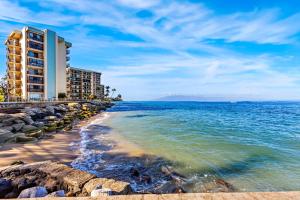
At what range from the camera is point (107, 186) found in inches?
298

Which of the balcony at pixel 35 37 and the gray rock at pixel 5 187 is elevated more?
the balcony at pixel 35 37

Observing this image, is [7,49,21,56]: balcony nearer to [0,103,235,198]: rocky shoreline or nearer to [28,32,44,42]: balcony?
[28,32,44,42]: balcony

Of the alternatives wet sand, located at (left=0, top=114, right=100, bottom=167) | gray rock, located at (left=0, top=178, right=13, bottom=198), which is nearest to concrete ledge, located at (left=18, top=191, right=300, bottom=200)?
gray rock, located at (left=0, top=178, right=13, bottom=198)

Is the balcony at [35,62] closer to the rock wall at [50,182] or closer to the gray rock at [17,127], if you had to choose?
the gray rock at [17,127]

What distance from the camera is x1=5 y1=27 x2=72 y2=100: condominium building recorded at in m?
57.8

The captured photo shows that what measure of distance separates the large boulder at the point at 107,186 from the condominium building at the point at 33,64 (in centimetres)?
5727

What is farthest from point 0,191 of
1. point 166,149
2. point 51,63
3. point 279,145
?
point 51,63

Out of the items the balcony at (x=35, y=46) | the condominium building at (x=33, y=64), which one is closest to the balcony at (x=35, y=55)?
the condominium building at (x=33, y=64)

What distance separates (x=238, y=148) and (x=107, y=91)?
158 m

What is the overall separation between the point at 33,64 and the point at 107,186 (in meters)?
60.5

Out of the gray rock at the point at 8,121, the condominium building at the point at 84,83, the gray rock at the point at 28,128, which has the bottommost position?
the gray rock at the point at 28,128

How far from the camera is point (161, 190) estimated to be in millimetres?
9367

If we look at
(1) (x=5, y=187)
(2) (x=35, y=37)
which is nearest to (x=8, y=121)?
(1) (x=5, y=187)

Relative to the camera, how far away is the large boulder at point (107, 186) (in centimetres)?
733
